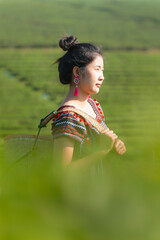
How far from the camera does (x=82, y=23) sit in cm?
3406

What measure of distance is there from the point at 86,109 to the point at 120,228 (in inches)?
54.6

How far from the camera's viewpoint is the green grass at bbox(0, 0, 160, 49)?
27.1 m

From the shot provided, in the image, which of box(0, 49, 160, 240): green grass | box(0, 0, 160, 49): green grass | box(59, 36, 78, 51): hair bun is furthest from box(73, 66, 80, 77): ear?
box(0, 0, 160, 49): green grass

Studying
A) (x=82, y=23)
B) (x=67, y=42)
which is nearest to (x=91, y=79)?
(x=67, y=42)

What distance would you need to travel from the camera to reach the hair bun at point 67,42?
1.92m

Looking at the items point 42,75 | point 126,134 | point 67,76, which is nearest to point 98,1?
point 42,75

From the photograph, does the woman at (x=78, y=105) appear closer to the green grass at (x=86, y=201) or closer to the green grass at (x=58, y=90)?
the green grass at (x=86, y=201)

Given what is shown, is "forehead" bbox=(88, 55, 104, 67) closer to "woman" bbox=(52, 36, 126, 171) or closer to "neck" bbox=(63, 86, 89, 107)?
"woman" bbox=(52, 36, 126, 171)

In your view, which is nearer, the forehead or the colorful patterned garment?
the colorful patterned garment

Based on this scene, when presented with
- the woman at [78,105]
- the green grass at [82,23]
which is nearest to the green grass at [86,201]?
the woman at [78,105]

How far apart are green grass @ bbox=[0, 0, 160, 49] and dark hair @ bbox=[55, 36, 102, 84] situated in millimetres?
22124

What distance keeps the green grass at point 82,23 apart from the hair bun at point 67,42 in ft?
72.6

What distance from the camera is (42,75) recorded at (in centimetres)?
1633

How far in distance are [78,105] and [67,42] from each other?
28 cm
